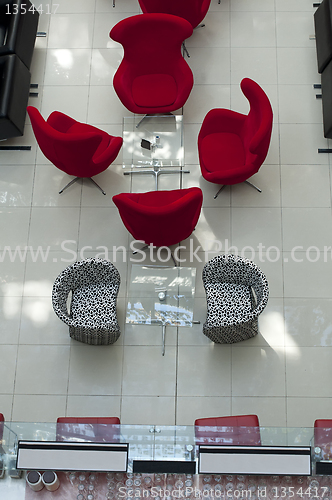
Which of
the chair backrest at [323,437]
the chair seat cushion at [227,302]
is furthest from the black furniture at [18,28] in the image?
the chair backrest at [323,437]

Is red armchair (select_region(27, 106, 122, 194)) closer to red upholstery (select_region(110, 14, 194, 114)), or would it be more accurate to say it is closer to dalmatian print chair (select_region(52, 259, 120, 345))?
red upholstery (select_region(110, 14, 194, 114))

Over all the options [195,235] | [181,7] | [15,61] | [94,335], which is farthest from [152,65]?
[94,335]

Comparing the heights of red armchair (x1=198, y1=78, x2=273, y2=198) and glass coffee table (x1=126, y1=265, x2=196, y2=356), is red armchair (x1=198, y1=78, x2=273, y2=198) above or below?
above

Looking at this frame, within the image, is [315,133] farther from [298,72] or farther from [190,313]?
[190,313]

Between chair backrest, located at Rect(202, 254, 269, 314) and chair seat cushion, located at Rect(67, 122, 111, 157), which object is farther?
chair seat cushion, located at Rect(67, 122, 111, 157)

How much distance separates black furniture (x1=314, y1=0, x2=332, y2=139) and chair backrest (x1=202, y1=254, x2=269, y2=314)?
6.79 feet

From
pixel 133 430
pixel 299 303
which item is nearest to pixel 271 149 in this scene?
pixel 299 303

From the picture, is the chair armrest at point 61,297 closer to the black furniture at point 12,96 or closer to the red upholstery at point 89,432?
the red upholstery at point 89,432

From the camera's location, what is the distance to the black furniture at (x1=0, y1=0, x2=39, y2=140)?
5.79m

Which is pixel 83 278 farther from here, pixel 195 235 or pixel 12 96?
pixel 12 96

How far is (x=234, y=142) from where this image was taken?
5750mm

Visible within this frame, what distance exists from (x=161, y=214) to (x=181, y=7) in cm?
295

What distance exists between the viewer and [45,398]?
16.3ft

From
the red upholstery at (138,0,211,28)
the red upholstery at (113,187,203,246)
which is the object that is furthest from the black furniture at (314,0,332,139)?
the red upholstery at (113,187,203,246)
